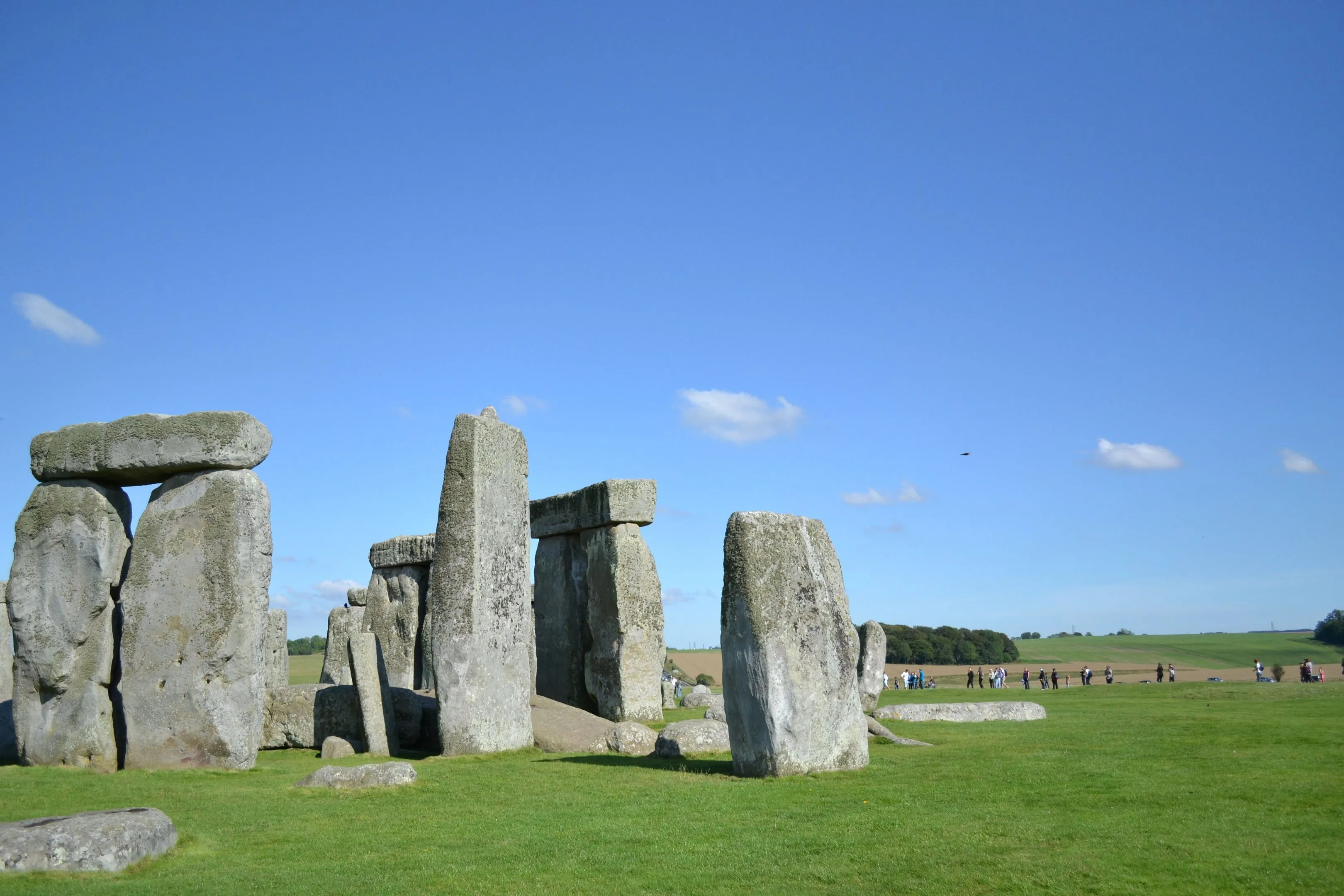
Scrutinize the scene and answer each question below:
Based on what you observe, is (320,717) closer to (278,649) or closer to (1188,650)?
(278,649)

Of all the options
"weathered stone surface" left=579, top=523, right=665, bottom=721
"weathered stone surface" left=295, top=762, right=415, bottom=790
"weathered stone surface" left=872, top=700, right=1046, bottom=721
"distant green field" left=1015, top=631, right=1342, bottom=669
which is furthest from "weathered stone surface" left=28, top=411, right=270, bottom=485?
"distant green field" left=1015, top=631, right=1342, bottom=669

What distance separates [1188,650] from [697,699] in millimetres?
58573

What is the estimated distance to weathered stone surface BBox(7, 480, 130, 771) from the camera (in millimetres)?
11133

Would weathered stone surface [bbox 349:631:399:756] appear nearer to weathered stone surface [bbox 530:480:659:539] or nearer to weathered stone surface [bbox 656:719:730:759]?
weathered stone surface [bbox 656:719:730:759]

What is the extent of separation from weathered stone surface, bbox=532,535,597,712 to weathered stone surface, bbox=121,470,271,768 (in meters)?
6.64

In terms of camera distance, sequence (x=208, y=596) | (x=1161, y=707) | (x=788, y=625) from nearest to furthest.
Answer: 1. (x=788, y=625)
2. (x=208, y=596)
3. (x=1161, y=707)

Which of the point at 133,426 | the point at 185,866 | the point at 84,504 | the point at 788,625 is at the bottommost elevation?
the point at 185,866

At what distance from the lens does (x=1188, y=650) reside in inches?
2672

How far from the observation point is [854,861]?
6.05 metres

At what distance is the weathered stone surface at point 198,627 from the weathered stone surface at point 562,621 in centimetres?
664

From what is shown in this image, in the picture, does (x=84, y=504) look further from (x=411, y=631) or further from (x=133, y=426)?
(x=411, y=631)

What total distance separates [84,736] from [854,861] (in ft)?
28.7

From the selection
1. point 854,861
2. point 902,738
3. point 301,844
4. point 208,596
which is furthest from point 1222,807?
point 208,596

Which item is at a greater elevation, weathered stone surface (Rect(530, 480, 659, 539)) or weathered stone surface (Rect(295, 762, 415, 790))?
weathered stone surface (Rect(530, 480, 659, 539))
